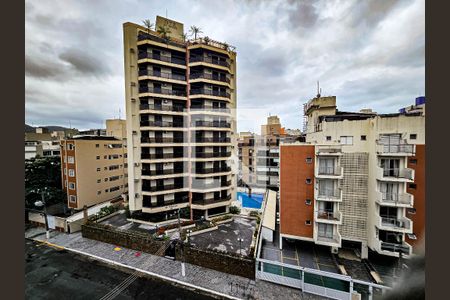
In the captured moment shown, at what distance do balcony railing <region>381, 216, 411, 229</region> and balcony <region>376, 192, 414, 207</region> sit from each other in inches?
56.6

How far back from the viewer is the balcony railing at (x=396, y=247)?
15.4 meters

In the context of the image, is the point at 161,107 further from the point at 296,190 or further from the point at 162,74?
the point at 296,190

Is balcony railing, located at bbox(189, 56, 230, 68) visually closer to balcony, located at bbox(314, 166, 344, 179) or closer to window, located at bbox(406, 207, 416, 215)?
balcony, located at bbox(314, 166, 344, 179)

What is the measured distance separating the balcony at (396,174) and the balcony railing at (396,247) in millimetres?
5639

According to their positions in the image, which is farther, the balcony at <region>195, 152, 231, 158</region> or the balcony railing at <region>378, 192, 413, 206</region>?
the balcony at <region>195, 152, 231, 158</region>

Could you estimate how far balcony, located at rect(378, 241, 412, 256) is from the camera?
1548cm

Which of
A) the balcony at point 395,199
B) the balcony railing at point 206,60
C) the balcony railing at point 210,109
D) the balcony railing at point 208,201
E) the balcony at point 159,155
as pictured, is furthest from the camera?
the balcony railing at point 210,109

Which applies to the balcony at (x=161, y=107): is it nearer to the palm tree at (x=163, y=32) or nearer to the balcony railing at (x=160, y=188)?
the palm tree at (x=163, y=32)

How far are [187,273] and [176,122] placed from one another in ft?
61.8

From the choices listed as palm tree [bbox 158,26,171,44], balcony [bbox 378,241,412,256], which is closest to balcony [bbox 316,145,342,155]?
balcony [bbox 378,241,412,256]

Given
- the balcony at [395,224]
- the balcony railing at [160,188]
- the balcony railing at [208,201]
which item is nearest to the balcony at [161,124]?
the balcony railing at [160,188]

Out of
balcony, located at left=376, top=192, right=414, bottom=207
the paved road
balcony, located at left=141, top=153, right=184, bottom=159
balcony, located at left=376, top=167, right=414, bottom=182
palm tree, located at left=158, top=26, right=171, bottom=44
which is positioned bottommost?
the paved road

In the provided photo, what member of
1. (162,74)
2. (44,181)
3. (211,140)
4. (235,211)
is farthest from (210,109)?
(44,181)

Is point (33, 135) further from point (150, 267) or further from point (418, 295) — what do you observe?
point (418, 295)
